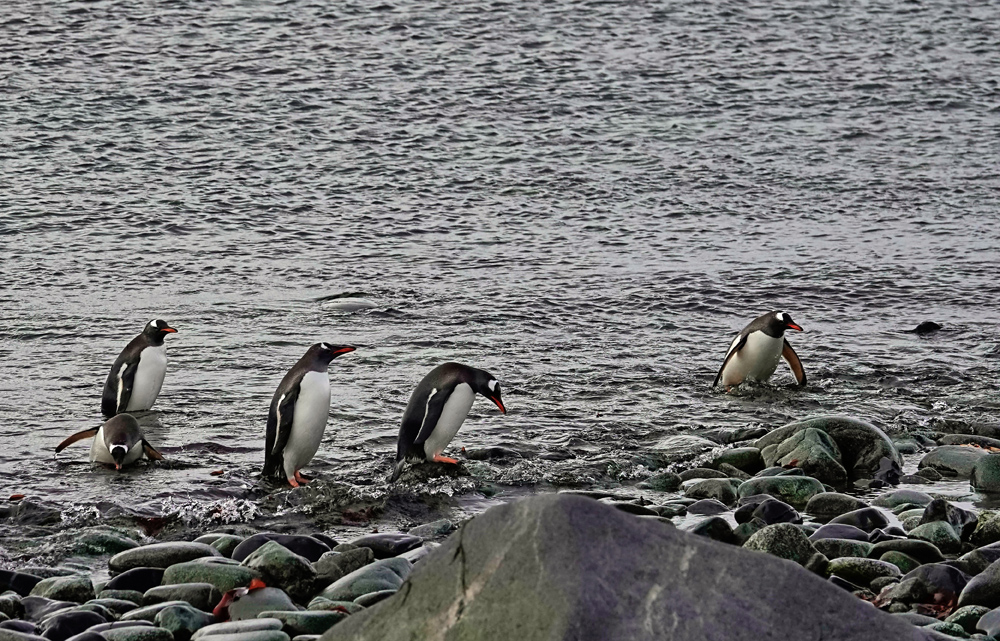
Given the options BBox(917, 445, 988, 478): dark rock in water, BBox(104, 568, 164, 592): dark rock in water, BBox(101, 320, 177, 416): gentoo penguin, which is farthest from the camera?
BBox(101, 320, 177, 416): gentoo penguin

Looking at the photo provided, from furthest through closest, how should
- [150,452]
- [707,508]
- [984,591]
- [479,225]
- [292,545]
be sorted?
[479,225], [150,452], [707,508], [292,545], [984,591]

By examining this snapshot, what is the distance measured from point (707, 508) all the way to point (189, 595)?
104 inches

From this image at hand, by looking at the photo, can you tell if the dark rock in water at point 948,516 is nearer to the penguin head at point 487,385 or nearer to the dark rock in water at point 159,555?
the penguin head at point 487,385

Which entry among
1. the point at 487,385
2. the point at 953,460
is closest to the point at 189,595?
the point at 487,385

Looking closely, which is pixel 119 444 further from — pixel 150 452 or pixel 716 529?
pixel 716 529

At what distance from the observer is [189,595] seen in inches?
200

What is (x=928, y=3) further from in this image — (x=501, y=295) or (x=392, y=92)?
(x=501, y=295)

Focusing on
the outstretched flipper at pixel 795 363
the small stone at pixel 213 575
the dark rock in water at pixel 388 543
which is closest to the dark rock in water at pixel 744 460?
the dark rock in water at pixel 388 543

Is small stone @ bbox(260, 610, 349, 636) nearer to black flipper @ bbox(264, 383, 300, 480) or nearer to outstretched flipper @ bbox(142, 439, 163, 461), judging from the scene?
black flipper @ bbox(264, 383, 300, 480)

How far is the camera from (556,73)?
919 inches

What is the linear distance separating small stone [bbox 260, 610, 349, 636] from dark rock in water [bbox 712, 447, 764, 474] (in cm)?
350

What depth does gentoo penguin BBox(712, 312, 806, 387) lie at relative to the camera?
32.5 ft

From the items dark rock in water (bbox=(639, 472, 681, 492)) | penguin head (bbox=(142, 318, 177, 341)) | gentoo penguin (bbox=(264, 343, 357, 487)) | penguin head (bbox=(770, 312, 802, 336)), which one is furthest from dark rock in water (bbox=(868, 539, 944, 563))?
penguin head (bbox=(142, 318, 177, 341))

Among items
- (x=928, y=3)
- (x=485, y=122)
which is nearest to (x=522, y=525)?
(x=485, y=122)
